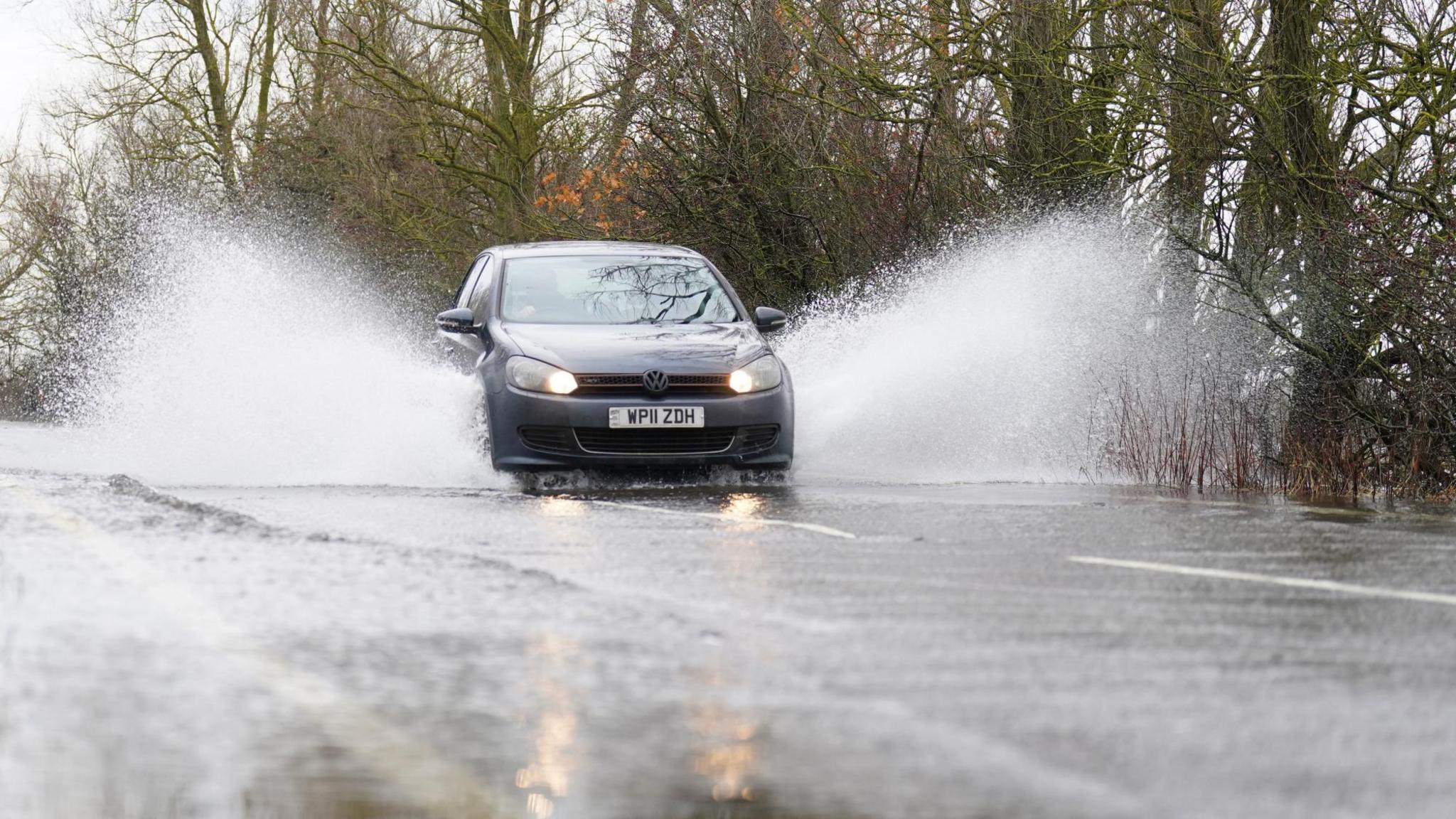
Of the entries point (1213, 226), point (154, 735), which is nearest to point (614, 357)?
point (1213, 226)

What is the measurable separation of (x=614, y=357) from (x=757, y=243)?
9.56 m

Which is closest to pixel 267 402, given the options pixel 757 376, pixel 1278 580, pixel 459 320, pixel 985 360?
pixel 459 320

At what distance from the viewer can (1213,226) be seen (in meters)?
16.1

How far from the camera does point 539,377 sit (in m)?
12.0

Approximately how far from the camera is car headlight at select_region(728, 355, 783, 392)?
40.1 ft

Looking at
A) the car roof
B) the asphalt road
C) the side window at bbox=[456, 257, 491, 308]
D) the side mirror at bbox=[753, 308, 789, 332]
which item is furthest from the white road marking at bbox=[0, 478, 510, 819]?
the side window at bbox=[456, 257, 491, 308]

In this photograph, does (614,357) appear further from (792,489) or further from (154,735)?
(154,735)

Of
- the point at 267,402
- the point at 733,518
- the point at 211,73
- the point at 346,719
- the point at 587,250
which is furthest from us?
the point at 211,73

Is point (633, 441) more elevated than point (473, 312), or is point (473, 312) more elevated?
point (473, 312)

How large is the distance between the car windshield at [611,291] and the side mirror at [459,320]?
24 centimetres

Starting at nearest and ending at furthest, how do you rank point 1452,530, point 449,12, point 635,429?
1. point 1452,530
2. point 635,429
3. point 449,12

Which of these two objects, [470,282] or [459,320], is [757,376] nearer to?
[459,320]

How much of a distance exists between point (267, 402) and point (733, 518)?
20.5 feet

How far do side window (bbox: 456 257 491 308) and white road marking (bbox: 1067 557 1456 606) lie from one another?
772 centimetres
